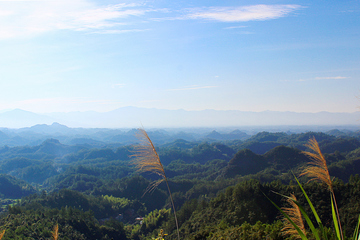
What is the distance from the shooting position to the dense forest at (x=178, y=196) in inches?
1154

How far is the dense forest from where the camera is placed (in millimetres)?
29312

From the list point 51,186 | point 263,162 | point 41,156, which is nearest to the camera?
point 263,162

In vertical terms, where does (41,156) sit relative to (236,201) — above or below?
below

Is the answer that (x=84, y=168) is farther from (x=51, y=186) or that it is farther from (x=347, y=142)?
(x=347, y=142)

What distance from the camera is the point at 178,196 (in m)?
73.6

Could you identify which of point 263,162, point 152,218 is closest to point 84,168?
point 152,218

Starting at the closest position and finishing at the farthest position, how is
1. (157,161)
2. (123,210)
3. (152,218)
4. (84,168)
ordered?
(157,161)
(152,218)
(123,210)
(84,168)

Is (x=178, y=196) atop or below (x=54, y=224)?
below

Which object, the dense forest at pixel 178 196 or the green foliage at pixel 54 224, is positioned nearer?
the dense forest at pixel 178 196

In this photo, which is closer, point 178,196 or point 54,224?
point 54,224

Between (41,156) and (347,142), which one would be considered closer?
(347,142)

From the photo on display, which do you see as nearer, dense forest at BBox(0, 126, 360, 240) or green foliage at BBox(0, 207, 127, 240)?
dense forest at BBox(0, 126, 360, 240)

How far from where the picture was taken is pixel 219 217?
3338 cm

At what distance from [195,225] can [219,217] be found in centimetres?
440
